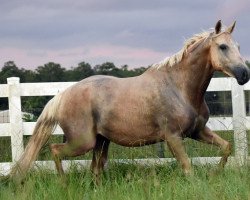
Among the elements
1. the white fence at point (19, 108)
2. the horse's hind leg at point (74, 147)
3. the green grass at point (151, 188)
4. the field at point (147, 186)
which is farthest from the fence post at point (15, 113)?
the green grass at point (151, 188)

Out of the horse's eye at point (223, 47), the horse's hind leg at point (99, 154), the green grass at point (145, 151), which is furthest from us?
the green grass at point (145, 151)

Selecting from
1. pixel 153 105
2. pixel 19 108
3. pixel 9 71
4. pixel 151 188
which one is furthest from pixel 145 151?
pixel 9 71

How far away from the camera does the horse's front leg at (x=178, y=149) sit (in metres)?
7.20

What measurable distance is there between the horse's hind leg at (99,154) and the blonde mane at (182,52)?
122cm

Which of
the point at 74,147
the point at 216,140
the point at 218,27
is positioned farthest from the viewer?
the point at 74,147

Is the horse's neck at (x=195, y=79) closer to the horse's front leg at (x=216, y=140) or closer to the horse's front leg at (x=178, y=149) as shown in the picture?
Answer: the horse's front leg at (x=216, y=140)

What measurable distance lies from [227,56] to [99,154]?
2.14 m

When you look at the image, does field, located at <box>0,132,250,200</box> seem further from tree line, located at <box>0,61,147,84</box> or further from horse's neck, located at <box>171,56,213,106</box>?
tree line, located at <box>0,61,147,84</box>

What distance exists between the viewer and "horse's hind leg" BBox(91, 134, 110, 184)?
7.96 metres

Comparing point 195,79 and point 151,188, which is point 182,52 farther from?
point 151,188

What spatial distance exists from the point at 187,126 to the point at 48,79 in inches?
1176

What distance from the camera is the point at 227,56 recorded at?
736 cm

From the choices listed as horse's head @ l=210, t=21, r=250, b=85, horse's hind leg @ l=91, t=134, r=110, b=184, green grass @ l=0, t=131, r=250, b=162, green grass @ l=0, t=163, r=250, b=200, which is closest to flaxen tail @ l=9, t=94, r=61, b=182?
green grass @ l=0, t=131, r=250, b=162

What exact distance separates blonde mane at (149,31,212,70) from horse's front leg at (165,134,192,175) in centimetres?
99
